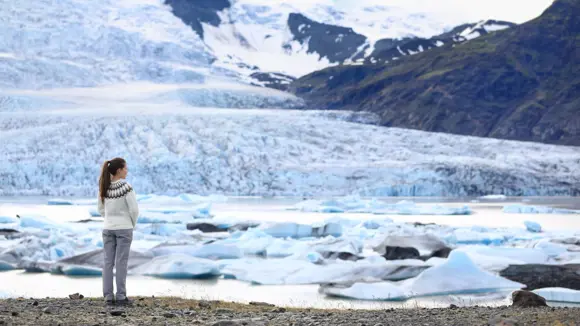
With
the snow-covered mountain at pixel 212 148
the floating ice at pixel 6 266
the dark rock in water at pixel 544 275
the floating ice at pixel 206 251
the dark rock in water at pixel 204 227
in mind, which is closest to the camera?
the dark rock in water at pixel 544 275

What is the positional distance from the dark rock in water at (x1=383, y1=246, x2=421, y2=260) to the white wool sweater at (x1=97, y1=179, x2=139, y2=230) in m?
8.35

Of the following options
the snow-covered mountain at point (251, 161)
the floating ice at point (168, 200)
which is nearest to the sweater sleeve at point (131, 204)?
the floating ice at point (168, 200)

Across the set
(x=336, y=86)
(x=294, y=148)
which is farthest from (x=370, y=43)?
(x=294, y=148)


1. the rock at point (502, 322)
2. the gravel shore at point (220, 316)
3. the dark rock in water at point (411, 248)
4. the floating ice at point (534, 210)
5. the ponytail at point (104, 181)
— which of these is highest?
the ponytail at point (104, 181)

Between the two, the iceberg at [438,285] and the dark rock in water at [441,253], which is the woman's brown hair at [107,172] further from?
the dark rock in water at [441,253]

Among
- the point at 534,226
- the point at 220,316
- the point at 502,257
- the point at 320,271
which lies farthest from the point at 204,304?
the point at 534,226

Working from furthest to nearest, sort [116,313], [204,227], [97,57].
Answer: [97,57] → [204,227] → [116,313]

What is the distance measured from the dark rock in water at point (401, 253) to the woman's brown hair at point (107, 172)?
8.45 meters

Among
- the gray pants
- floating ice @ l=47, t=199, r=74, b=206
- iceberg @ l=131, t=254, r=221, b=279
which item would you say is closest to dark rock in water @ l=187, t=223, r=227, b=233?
iceberg @ l=131, t=254, r=221, b=279

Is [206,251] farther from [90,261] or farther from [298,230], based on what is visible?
[298,230]

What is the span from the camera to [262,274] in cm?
1263

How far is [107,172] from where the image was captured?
6.59 meters

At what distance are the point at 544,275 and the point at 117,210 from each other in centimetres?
784

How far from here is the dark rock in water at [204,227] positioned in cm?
2097
